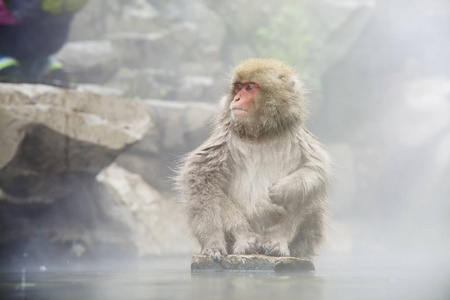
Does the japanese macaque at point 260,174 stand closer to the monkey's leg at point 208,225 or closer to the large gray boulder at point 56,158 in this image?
the monkey's leg at point 208,225

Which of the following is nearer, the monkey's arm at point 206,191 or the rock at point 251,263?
the rock at point 251,263

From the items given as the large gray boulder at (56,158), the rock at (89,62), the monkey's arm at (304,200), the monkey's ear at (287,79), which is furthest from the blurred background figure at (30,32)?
the monkey's arm at (304,200)

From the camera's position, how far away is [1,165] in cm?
586

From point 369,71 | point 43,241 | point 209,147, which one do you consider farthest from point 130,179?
point 369,71

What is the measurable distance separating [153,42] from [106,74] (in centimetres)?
219

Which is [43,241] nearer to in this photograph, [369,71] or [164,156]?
[164,156]

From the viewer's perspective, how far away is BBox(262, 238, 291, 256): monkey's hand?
3.19 metres

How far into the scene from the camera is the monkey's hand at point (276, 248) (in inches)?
126

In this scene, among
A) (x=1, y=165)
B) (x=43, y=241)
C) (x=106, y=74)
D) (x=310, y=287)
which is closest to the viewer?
(x=310, y=287)

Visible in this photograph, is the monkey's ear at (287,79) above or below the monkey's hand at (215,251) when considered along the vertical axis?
above

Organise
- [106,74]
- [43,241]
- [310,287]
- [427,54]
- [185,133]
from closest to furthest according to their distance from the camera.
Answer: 1. [310,287]
2. [43,241]
3. [185,133]
4. [106,74]
5. [427,54]

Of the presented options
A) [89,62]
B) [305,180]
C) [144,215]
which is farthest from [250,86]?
[89,62]

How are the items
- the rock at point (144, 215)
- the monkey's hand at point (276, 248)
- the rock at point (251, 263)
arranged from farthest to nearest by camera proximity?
1. the rock at point (144, 215)
2. the monkey's hand at point (276, 248)
3. the rock at point (251, 263)

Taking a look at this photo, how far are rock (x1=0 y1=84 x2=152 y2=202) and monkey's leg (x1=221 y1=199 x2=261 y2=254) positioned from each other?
3272 millimetres
